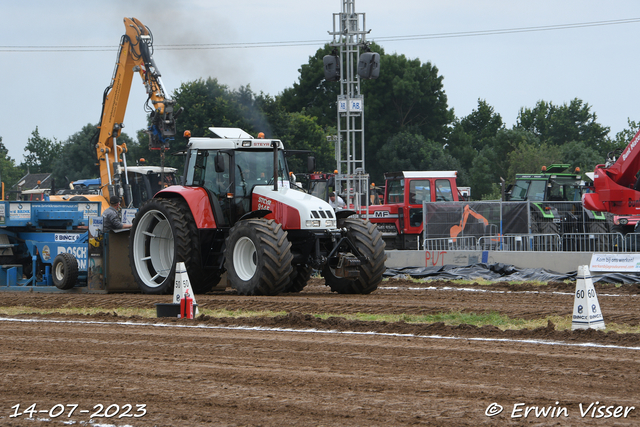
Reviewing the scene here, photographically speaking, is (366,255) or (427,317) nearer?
(427,317)

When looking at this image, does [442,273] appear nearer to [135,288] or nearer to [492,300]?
[492,300]

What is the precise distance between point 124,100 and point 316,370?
18.2 m

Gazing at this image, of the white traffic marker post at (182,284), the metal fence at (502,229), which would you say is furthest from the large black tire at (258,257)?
the metal fence at (502,229)

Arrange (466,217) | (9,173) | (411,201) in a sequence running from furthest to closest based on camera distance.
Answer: (9,173), (411,201), (466,217)

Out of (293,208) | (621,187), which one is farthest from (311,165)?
(621,187)

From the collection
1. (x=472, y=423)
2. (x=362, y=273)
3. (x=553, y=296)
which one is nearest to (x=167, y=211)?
(x=362, y=273)

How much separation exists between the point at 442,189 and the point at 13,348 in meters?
15.6

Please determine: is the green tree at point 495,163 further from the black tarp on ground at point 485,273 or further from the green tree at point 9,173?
the green tree at point 9,173

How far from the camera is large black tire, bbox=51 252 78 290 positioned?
49.6 ft

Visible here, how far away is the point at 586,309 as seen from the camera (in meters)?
8.84

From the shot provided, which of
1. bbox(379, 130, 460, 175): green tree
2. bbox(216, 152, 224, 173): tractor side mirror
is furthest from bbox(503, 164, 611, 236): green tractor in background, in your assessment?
bbox(379, 130, 460, 175): green tree

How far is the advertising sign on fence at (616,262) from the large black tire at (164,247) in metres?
7.44

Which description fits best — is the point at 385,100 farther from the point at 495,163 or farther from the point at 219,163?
the point at 219,163

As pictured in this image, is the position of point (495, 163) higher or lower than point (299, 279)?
higher
